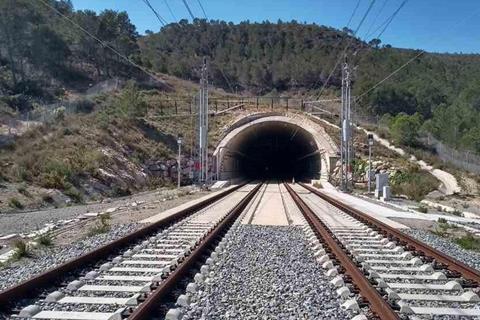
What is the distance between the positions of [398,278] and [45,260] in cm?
575

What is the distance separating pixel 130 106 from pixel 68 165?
19.9 meters

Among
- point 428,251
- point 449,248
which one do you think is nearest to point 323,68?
point 449,248

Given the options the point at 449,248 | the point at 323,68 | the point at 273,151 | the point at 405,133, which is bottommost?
the point at 449,248

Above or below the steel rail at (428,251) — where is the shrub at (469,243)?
below

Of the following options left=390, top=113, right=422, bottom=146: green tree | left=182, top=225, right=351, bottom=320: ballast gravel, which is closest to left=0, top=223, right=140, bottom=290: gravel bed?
left=182, top=225, right=351, bottom=320: ballast gravel

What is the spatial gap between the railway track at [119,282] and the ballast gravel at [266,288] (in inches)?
Answer: 19.1

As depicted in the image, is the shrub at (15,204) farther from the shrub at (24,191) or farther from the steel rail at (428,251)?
the steel rail at (428,251)

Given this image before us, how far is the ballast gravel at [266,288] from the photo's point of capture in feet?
19.7

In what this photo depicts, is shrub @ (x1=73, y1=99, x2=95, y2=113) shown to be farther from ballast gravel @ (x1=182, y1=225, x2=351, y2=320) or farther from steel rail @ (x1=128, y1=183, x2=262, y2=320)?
ballast gravel @ (x1=182, y1=225, x2=351, y2=320)

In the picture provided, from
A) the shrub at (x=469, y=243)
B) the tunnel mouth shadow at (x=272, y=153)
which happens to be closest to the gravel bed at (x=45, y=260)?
the shrub at (x=469, y=243)

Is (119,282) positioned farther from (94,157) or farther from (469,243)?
(94,157)

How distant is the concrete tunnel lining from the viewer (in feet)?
148

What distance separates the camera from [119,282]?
7367 mm

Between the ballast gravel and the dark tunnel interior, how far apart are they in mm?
37801
